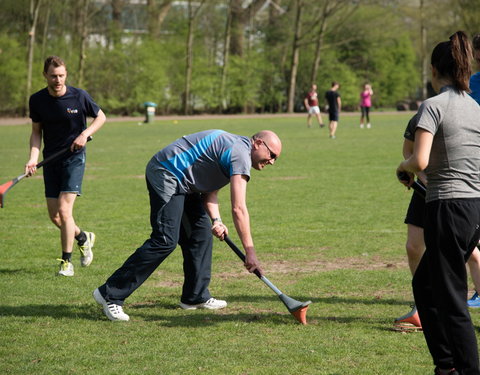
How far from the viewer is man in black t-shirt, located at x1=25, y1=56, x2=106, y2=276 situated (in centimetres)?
743

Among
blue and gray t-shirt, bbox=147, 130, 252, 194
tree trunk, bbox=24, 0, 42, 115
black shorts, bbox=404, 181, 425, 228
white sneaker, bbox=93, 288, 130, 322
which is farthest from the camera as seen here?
tree trunk, bbox=24, 0, 42, 115

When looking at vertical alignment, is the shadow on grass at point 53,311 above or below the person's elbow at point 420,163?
below

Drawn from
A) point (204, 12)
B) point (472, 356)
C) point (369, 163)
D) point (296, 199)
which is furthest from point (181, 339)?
point (204, 12)

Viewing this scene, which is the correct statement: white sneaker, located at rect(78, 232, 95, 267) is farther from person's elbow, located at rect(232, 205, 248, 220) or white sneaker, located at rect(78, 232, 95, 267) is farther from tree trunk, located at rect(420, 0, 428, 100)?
tree trunk, located at rect(420, 0, 428, 100)

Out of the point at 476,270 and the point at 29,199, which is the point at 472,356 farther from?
the point at 29,199

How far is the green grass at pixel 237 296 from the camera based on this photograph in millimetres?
4832

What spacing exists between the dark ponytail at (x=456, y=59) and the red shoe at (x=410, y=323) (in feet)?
6.72

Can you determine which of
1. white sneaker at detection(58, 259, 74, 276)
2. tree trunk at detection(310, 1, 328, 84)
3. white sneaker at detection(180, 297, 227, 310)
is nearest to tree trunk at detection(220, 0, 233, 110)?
tree trunk at detection(310, 1, 328, 84)

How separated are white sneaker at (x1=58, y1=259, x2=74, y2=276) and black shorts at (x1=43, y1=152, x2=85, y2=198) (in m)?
0.67

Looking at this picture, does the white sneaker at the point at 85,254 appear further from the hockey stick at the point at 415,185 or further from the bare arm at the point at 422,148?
the bare arm at the point at 422,148

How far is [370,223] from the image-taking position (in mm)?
10086

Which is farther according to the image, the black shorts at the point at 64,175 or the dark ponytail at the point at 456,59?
the black shorts at the point at 64,175

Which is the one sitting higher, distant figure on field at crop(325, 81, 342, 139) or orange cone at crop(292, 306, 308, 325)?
distant figure on field at crop(325, 81, 342, 139)

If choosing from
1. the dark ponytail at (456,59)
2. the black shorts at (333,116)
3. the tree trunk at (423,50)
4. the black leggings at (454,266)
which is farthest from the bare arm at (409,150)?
the tree trunk at (423,50)
